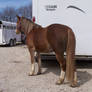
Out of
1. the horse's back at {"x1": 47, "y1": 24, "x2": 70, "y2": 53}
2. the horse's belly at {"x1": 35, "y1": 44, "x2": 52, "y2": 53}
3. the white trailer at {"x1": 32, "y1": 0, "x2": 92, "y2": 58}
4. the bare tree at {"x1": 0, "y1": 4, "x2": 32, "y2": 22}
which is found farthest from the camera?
the bare tree at {"x1": 0, "y1": 4, "x2": 32, "y2": 22}

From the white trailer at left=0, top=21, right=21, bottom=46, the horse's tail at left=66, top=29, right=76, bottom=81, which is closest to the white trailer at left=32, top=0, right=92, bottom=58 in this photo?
the horse's tail at left=66, top=29, right=76, bottom=81

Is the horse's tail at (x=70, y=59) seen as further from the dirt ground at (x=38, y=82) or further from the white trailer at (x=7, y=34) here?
the white trailer at (x=7, y=34)

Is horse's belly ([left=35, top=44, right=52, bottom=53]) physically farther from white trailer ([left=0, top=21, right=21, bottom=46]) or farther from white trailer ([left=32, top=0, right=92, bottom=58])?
white trailer ([left=0, top=21, right=21, bottom=46])

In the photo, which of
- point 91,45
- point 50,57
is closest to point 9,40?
point 50,57

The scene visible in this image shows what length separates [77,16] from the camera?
6180 mm

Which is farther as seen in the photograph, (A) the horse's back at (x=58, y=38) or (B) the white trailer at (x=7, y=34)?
(B) the white trailer at (x=7, y=34)

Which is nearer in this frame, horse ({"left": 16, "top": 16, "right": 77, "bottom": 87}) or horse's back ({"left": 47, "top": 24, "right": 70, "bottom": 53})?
horse ({"left": 16, "top": 16, "right": 77, "bottom": 87})

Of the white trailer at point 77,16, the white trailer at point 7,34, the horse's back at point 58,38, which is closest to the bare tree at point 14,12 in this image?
the white trailer at point 7,34

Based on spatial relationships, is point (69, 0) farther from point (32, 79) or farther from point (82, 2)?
point (32, 79)

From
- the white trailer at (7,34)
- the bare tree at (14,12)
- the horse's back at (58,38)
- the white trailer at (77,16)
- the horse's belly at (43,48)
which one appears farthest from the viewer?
the bare tree at (14,12)

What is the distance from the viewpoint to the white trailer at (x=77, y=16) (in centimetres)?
614

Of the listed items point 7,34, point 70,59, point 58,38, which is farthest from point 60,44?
point 7,34

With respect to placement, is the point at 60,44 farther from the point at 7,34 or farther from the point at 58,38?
the point at 7,34

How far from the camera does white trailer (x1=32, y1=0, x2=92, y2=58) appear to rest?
6145 millimetres
